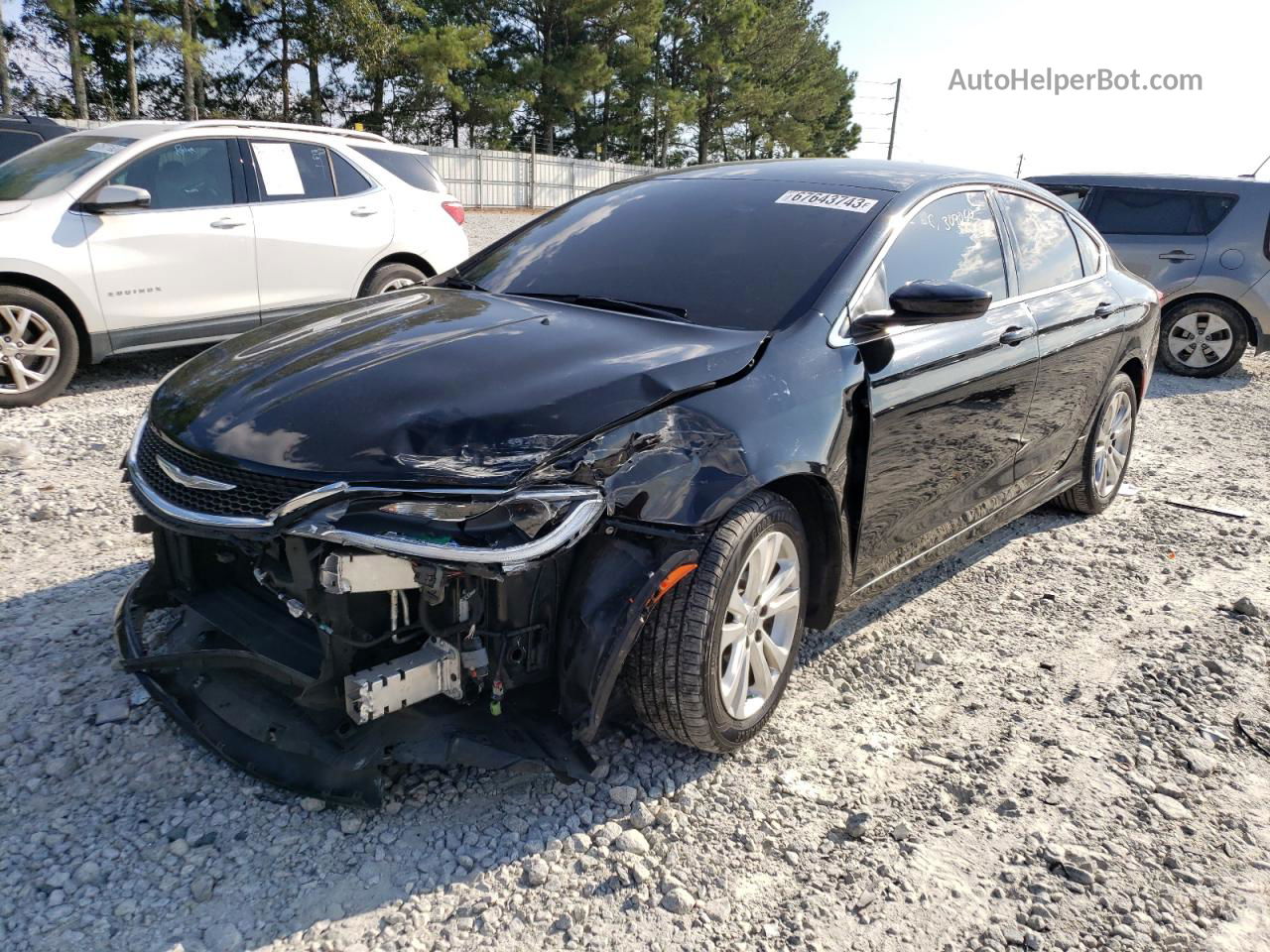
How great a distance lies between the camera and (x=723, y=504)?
8.38 ft

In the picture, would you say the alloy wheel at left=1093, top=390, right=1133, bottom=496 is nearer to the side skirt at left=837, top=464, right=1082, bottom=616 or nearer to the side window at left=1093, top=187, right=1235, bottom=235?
the side skirt at left=837, top=464, right=1082, bottom=616

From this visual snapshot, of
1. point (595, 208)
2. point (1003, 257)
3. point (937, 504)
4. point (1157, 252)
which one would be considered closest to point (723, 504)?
point (937, 504)

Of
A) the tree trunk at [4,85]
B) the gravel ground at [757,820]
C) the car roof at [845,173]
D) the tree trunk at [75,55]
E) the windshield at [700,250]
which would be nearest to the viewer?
the gravel ground at [757,820]

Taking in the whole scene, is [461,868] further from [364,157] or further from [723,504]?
[364,157]

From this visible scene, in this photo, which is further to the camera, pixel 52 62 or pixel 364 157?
pixel 52 62

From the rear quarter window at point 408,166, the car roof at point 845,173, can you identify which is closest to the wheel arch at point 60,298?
the rear quarter window at point 408,166

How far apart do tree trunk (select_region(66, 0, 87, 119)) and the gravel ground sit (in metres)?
22.0

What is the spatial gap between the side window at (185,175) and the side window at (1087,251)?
548cm

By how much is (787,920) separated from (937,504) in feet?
5.61

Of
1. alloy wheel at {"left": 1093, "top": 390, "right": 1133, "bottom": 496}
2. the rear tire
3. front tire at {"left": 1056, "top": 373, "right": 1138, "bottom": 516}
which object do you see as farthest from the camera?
the rear tire

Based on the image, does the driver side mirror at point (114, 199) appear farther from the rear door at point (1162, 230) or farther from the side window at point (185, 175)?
the rear door at point (1162, 230)

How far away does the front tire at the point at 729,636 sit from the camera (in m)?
2.57

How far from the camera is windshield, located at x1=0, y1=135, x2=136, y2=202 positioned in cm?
636

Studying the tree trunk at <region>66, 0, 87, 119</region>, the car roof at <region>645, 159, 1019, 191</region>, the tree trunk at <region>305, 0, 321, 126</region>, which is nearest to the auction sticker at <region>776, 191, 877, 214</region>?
the car roof at <region>645, 159, 1019, 191</region>
